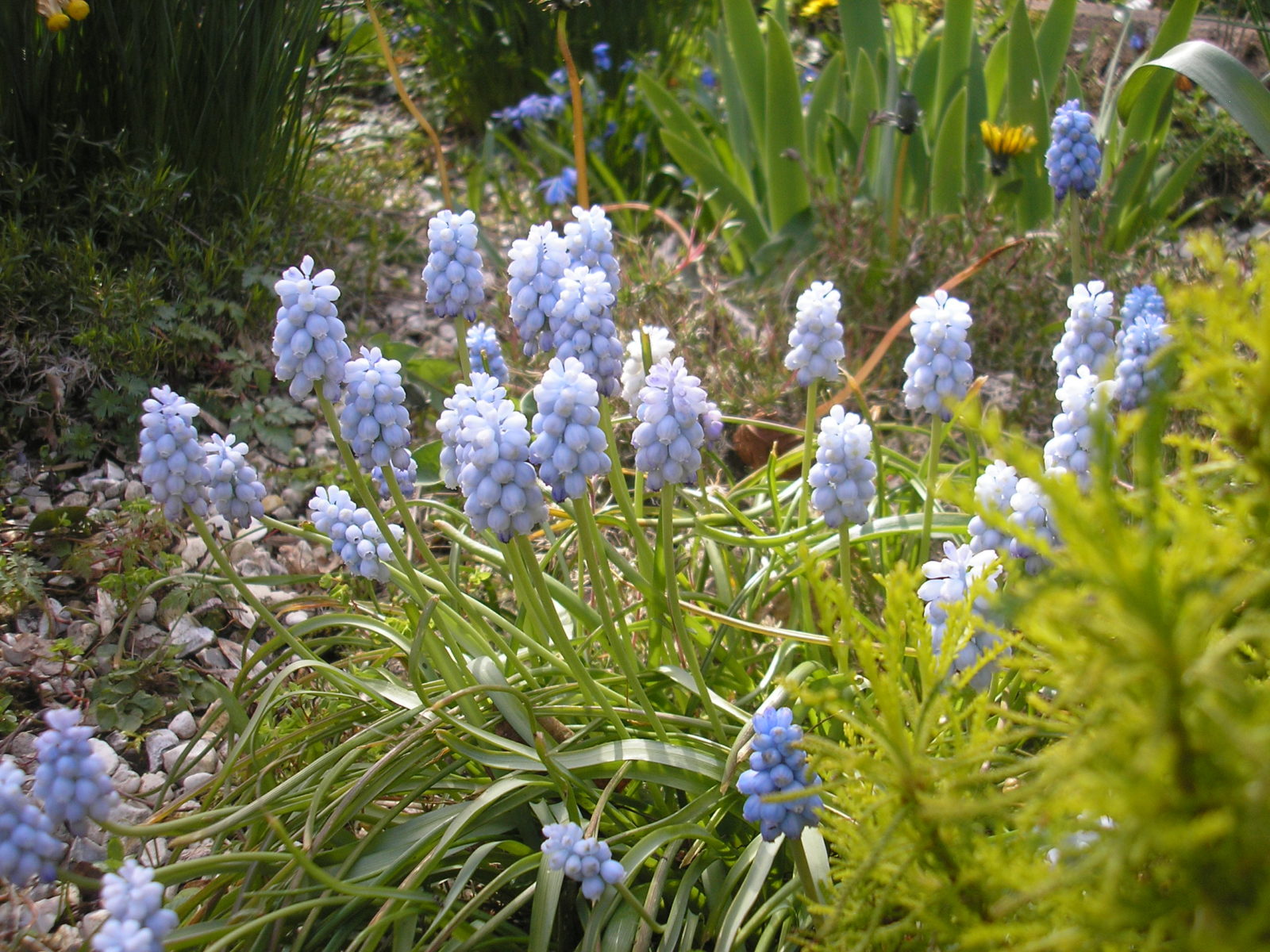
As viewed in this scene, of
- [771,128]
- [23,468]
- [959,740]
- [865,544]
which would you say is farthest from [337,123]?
[959,740]

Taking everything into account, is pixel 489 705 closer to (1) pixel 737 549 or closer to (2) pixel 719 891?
(2) pixel 719 891

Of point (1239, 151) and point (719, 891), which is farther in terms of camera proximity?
point (1239, 151)

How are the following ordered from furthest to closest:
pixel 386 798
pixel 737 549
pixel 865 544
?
1. pixel 737 549
2. pixel 865 544
3. pixel 386 798

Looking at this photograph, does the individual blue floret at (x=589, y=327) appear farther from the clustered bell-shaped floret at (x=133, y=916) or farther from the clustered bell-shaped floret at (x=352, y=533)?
the clustered bell-shaped floret at (x=133, y=916)

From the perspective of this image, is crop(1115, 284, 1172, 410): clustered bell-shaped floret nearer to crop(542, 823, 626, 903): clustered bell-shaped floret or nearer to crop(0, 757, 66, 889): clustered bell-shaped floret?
crop(542, 823, 626, 903): clustered bell-shaped floret

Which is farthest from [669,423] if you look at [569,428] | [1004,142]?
[1004,142]

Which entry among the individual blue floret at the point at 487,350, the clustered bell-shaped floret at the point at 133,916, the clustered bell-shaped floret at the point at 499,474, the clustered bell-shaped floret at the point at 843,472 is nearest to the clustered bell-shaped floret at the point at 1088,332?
the clustered bell-shaped floret at the point at 843,472
